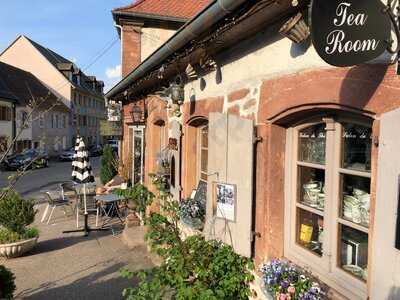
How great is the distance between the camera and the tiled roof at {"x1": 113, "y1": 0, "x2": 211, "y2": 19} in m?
11.9

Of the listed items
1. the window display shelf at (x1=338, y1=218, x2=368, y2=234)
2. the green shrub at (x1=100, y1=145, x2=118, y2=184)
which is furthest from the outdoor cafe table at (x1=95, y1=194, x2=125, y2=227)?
the window display shelf at (x1=338, y1=218, x2=368, y2=234)

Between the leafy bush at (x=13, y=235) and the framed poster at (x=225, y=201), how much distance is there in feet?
14.7

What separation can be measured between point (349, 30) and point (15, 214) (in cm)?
663

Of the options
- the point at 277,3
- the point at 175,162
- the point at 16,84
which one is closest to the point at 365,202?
the point at 277,3

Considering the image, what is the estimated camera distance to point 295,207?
347cm

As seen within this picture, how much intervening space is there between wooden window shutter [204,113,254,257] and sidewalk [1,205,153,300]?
80.5 inches

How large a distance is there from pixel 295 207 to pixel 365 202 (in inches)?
30.9

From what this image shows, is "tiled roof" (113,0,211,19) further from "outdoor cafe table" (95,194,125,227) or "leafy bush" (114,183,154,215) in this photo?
"leafy bush" (114,183,154,215)

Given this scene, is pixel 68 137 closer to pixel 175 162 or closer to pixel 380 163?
pixel 175 162

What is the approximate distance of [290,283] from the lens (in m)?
2.98

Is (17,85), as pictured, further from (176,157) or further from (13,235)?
(176,157)

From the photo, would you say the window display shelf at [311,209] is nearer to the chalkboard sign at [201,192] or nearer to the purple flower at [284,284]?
the purple flower at [284,284]

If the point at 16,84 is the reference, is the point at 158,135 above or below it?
below

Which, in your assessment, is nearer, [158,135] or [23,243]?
[23,243]
